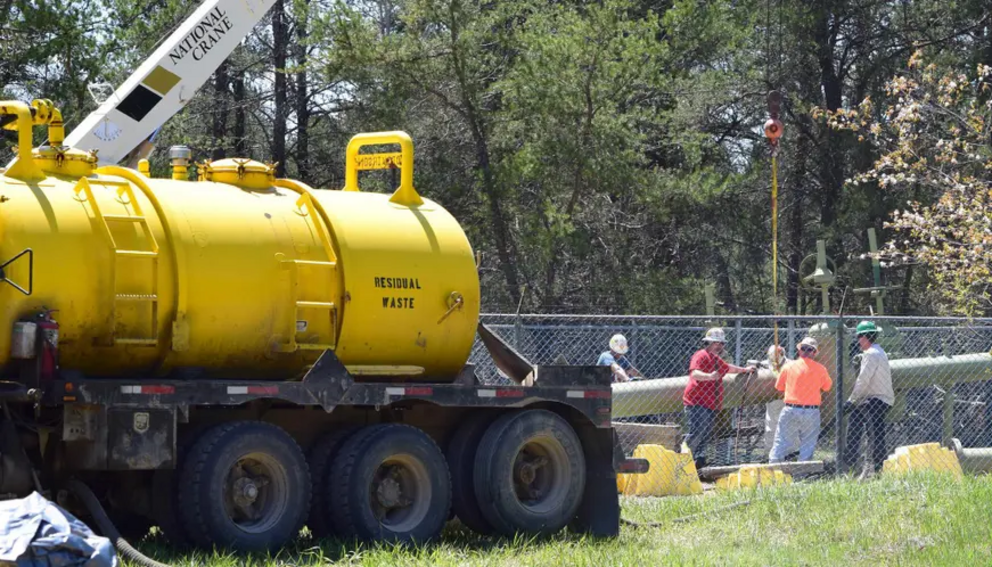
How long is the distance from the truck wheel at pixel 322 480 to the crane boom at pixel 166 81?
4.51 metres

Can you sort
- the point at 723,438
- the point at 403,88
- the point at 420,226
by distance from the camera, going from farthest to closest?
1. the point at 403,88
2. the point at 723,438
3. the point at 420,226

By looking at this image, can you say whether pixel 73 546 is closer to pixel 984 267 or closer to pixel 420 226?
pixel 420 226

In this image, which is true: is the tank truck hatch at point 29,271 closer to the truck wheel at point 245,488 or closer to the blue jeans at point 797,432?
the truck wheel at point 245,488

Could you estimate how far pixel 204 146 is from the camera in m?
26.1

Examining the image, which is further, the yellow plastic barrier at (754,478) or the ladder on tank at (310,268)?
the yellow plastic barrier at (754,478)

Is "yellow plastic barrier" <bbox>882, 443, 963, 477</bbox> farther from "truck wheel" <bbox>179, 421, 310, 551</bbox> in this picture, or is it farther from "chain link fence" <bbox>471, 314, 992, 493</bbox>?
"truck wheel" <bbox>179, 421, 310, 551</bbox>

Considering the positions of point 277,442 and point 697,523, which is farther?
point 697,523

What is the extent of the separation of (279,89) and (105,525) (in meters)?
20.0

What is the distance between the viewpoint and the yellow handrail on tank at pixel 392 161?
36.7ft

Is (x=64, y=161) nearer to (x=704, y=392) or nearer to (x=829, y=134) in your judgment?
(x=704, y=392)

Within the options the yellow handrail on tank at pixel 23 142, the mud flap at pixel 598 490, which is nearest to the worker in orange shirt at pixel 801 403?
the mud flap at pixel 598 490

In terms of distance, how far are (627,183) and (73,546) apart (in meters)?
18.4

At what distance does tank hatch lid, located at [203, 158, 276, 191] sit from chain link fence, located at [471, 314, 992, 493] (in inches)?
147

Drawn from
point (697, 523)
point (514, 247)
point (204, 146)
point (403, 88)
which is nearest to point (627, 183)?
point (514, 247)
